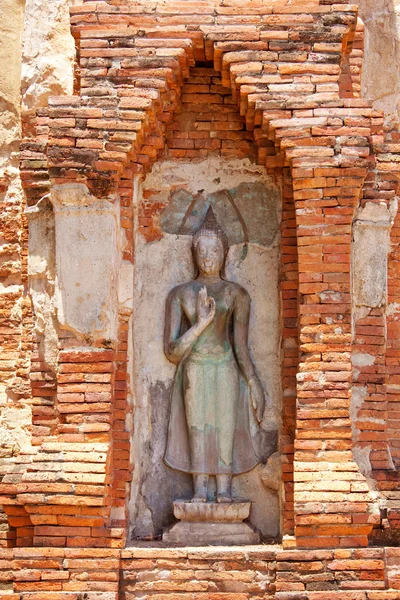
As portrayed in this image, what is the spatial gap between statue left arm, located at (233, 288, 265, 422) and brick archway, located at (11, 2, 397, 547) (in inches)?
12.7

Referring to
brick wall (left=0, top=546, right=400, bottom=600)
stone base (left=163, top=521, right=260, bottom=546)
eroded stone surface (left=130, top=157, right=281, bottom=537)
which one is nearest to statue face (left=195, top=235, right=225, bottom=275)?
eroded stone surface (left=130, top=157, right=281, bottom=537)

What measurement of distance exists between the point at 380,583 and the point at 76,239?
11.5 ft

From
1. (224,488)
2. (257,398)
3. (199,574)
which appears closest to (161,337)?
(257,398)

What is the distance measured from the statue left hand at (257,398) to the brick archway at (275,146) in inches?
12.3

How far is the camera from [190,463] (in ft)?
30.6

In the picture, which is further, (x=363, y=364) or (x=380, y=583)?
(x=363, y=364)

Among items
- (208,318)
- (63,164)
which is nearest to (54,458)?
(208,318)

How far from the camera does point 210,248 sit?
31.3 ft

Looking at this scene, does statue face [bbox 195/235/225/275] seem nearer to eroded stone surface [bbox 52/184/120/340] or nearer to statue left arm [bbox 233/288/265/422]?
statue left arm [bbox 233/288/265/422]

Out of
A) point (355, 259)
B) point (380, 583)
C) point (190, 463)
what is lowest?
point (380, 583)

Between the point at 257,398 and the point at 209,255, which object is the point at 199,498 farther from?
the point at 209,255

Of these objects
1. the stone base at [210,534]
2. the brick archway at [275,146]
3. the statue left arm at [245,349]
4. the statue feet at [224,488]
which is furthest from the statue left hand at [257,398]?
the stone base at [210,534]

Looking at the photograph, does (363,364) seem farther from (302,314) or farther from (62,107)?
(62,107)

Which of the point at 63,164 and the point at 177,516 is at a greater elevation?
the point at 63,164
